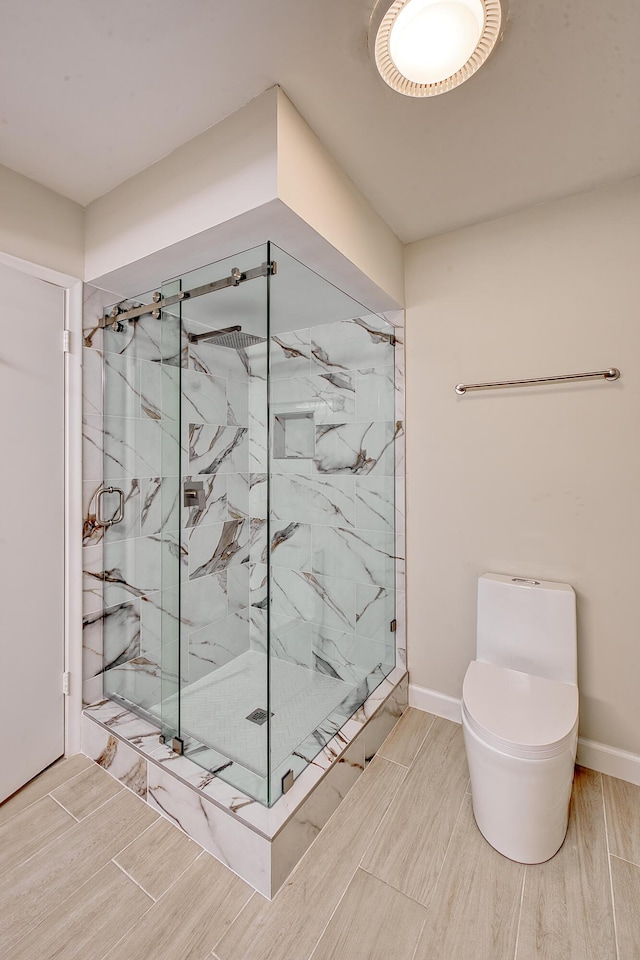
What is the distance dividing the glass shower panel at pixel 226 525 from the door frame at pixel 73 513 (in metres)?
0.48

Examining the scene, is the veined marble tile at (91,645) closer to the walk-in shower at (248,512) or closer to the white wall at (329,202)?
the walk-in shower at (248,512)

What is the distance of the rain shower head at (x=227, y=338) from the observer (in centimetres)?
172

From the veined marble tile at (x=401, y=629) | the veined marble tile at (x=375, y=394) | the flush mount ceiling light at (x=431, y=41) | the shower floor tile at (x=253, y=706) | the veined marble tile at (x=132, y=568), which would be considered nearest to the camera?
the flush mount ceiling light at (x=431, y=41)

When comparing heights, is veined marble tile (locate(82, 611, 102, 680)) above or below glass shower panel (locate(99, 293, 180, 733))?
below

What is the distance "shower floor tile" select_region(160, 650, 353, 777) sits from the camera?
60.3 inches

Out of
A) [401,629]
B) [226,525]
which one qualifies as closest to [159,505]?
[226,525]

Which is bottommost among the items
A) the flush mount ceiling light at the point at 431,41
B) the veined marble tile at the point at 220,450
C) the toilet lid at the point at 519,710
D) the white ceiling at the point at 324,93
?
Answer: the toilet lid at the point at 519,710

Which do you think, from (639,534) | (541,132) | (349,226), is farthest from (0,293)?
(639,534)

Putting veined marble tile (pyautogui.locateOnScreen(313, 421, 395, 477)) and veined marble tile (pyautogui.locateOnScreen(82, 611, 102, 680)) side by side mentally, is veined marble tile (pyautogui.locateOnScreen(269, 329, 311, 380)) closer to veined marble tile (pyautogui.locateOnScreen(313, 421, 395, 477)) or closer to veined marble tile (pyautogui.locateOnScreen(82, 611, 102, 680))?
veined marble tile (pyautogui.locateOnScreen(313, 421, 395, 477))

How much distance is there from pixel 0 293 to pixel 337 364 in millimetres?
1390

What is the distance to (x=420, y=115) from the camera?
1.40m

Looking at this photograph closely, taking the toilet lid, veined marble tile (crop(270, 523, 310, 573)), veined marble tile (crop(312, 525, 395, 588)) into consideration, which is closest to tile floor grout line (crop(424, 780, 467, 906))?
the toilet lid

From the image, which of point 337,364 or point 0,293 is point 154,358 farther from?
point 337,364

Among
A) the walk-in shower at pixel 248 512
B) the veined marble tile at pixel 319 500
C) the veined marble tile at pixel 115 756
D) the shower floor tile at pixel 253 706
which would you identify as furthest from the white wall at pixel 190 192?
the veined marble tile at pixel 115 756
